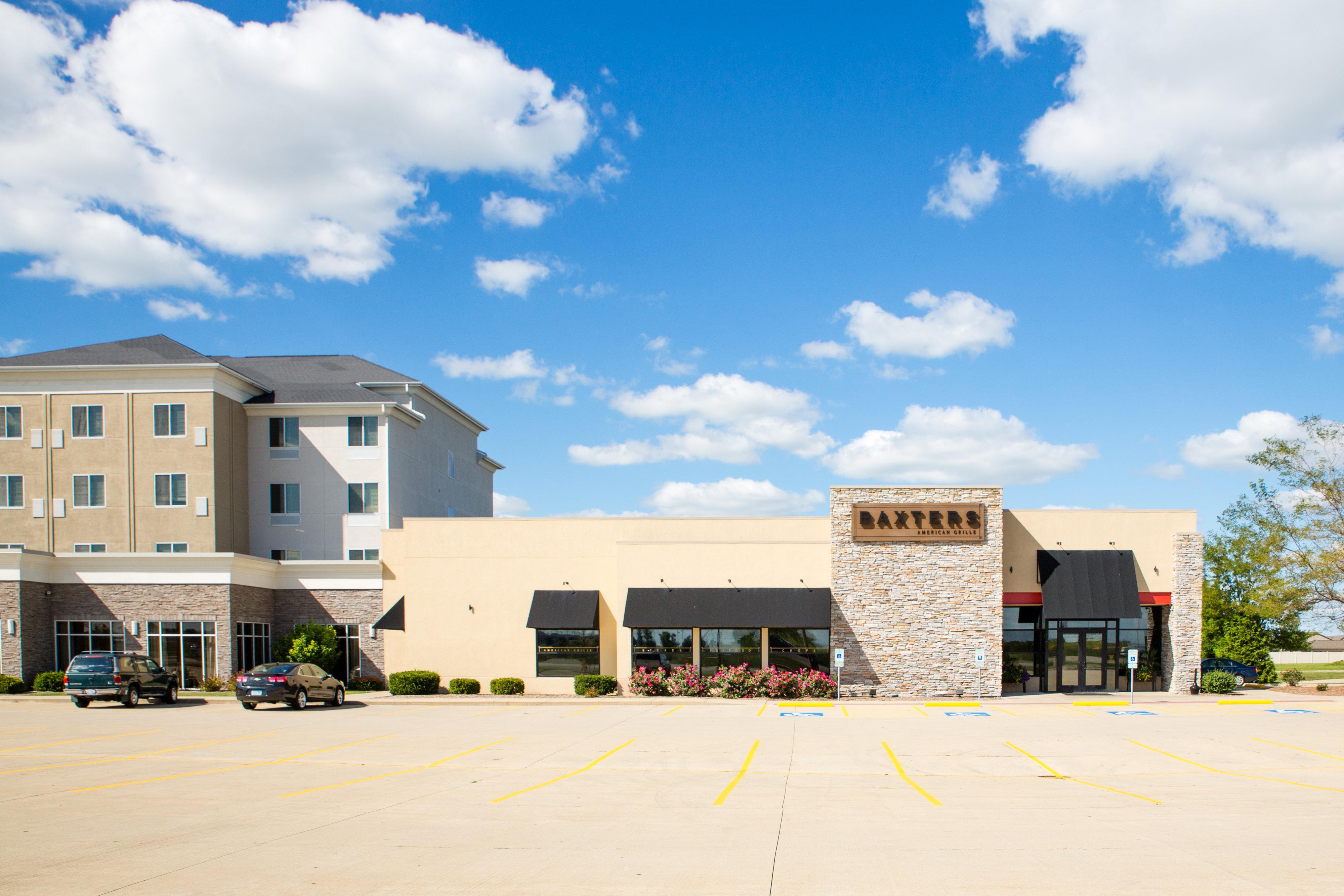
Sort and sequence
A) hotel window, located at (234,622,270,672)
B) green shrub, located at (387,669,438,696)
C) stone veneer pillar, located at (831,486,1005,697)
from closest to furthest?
stone veneer pillar, located at (831,486,1005,697)
green shrub, located at (387,669,438,696)
hotel window, located at (234,622,270,672)

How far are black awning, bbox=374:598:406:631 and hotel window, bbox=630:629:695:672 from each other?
29.0 ft

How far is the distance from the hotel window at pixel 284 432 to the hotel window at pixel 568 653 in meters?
16.2

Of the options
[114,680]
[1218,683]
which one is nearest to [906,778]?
[1218,683]

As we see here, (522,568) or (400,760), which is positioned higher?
(522,568)

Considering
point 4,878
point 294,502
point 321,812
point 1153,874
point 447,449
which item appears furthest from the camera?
point 447,449

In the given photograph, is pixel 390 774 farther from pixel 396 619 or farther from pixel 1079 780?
pixel 396 619

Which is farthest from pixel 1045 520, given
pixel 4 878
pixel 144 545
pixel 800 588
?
pixel 144 545

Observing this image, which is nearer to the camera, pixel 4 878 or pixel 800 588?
pixel 4 878

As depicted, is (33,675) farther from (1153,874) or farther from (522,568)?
(1153,874)

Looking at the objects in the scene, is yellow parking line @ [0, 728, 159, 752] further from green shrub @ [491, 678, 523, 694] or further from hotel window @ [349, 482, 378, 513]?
hotel window @ [349, 482, 378, 513]

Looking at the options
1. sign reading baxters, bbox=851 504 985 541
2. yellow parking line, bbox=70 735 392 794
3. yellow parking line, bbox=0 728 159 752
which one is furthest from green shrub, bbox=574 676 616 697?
yellow parking line, bbox=0 728 159 752

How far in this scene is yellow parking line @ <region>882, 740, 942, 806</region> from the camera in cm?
1411

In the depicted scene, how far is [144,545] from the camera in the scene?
38281 mm

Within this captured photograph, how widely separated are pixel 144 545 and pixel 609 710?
22832 millimetres
